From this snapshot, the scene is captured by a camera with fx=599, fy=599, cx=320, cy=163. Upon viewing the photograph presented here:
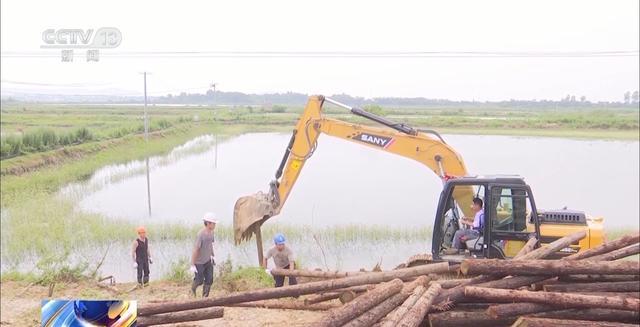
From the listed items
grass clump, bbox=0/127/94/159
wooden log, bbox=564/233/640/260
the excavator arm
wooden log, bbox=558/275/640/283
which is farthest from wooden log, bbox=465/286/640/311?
grass clump, bbox=0/127/94/159

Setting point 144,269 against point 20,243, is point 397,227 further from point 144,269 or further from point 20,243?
point 20,243

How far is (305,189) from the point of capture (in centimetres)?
2064

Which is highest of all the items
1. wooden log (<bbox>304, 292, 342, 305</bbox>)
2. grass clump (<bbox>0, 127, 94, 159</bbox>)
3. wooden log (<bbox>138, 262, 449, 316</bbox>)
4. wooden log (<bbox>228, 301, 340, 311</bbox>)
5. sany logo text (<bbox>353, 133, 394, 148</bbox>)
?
sany logo text (<bbox>353, 133, 394, 148</bbox>)

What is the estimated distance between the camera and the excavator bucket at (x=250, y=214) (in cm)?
1005

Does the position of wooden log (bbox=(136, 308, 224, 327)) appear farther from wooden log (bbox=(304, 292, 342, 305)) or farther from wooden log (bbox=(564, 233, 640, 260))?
wooden log (bbox=(564, 233, 640, 260))

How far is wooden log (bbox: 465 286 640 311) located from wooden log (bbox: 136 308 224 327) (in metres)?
2.89

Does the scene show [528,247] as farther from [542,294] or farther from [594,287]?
[542,294]

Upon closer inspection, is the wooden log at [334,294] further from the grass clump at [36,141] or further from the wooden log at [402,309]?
the grass clump at [36,141]

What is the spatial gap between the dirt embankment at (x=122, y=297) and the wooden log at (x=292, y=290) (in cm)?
53

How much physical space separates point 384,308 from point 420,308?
428 mm

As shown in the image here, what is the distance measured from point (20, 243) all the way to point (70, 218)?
80.6 inches

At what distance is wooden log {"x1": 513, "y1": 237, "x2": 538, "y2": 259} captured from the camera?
7.79 m

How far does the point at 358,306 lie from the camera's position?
21.0ft

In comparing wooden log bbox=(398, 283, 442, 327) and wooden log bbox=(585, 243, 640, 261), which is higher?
wooden log bbox=(585, 243, 640, 261)
